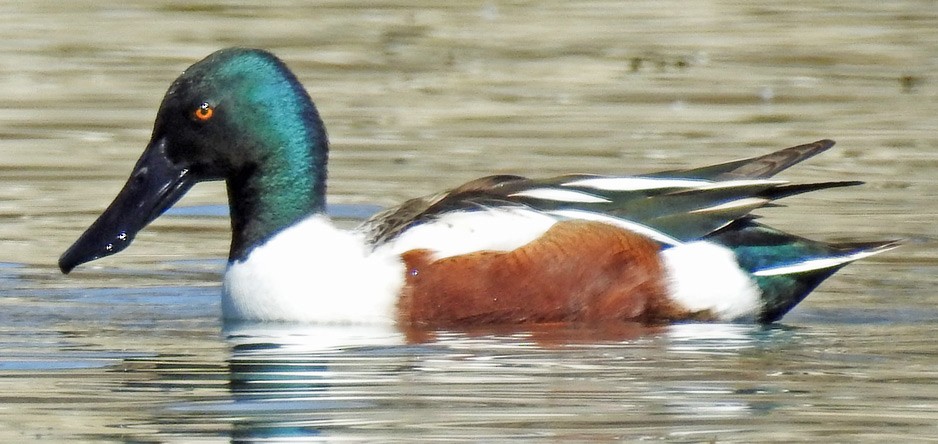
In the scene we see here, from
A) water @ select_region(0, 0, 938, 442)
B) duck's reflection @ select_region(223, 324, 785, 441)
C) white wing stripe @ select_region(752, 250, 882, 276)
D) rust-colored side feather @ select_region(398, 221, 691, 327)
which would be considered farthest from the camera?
white wing stripe @ select_region(752, 250, 882, 276)

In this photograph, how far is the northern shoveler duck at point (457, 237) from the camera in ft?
21.7

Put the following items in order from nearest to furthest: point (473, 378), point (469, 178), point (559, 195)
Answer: point (473, 378)
point (559, 195)
point (469, 178)

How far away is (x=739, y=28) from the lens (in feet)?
43.4

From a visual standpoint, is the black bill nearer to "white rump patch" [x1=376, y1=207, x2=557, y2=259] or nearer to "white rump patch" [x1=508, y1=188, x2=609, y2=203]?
"white rump patch" [x1=376, y1=207, x2=557, y2=259]

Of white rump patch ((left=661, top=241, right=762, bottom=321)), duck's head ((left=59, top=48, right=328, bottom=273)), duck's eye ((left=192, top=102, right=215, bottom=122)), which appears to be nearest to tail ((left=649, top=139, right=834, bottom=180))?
white rump patch ((left=661, top=241, right=762, bottom=321))

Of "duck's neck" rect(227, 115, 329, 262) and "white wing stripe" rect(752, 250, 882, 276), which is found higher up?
"duck's neck" rect(227, 115, 329, 262)

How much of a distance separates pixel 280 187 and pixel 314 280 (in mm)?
420

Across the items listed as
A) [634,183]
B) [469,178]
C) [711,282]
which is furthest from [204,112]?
[469,178]

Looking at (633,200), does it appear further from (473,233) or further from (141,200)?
(141,200)

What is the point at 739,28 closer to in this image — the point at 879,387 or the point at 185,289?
the point at 185,289

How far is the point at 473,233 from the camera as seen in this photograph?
6648 millimetres

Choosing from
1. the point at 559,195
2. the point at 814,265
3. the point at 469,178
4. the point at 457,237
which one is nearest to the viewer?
the point at 457,237

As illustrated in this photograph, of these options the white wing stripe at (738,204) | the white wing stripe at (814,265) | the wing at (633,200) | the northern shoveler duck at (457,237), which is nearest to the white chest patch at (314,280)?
the northern shoveler duck at (457,237)

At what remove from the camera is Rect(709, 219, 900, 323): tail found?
693 centimetres
